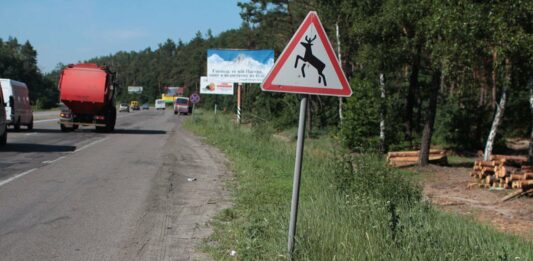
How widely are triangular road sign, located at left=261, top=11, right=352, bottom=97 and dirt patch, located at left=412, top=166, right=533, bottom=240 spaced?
522 cm

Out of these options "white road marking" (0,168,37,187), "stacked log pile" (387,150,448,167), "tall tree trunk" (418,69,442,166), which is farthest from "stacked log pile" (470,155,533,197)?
"white road marking" (0,168,37,187)

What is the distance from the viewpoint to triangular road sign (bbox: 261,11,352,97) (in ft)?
19.5

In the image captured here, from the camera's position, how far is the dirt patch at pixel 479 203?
10.7 metres

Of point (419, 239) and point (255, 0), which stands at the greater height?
point (255, 0)

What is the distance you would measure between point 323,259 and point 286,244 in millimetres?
643

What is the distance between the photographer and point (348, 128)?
2655 cm

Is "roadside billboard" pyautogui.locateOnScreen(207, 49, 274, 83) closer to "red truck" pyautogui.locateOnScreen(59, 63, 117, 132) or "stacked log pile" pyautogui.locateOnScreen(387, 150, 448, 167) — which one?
"red truck" pyautogui.locateOnScreen(59, 63, 117, 132)

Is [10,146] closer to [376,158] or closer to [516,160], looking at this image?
[376,158]

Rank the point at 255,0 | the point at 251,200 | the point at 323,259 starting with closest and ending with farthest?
the point at 323,259, the point at 251,200, the point at 255,0

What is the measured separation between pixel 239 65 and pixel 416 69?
72.6ft

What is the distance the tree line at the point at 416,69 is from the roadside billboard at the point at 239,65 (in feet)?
9.19

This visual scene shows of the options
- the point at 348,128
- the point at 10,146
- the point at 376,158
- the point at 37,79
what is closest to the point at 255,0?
the point at 348,128

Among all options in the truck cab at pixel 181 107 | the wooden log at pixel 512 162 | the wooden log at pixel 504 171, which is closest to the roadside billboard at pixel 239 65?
the wooden log at pixel 512 162

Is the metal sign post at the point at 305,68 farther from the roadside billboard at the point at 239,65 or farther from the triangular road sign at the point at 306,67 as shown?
the roadside billboard at the point at 239,65
